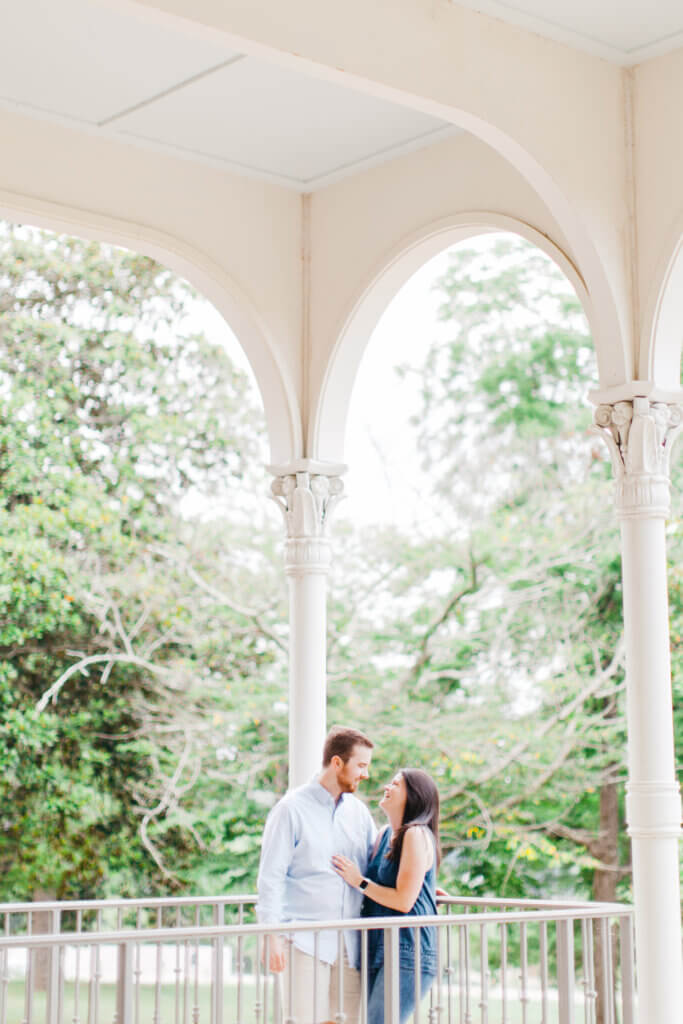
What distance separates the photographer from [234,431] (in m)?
14.6

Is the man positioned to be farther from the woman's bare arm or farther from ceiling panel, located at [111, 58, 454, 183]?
ceiling panel, located at [111, 58, 454, 183]

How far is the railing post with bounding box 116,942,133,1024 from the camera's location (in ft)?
14.3

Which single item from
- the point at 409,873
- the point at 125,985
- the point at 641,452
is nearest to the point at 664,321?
the point at 641,452

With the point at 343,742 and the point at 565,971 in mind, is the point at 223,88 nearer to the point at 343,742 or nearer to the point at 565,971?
the point at 343,742

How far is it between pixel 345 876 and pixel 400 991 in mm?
449

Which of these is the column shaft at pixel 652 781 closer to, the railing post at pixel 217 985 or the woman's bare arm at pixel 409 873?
the woman's bare arm at pixel 409 873

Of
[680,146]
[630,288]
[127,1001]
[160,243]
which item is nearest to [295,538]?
[160,243]

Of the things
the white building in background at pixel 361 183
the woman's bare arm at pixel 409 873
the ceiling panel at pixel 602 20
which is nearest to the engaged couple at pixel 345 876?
the woman's bare arm at pixel 409 873

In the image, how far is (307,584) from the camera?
309 inches

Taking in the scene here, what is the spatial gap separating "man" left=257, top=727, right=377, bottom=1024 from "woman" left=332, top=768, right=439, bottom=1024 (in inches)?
3.8

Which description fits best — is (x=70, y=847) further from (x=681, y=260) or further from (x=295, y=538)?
(x=681, y=260)

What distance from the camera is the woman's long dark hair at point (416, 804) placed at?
5234mm

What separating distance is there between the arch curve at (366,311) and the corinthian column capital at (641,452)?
4.28 feet

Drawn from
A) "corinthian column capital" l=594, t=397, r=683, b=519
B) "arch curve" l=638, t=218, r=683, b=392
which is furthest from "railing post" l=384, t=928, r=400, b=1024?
"arch curve" l=638, t=218, r=683, b=392
